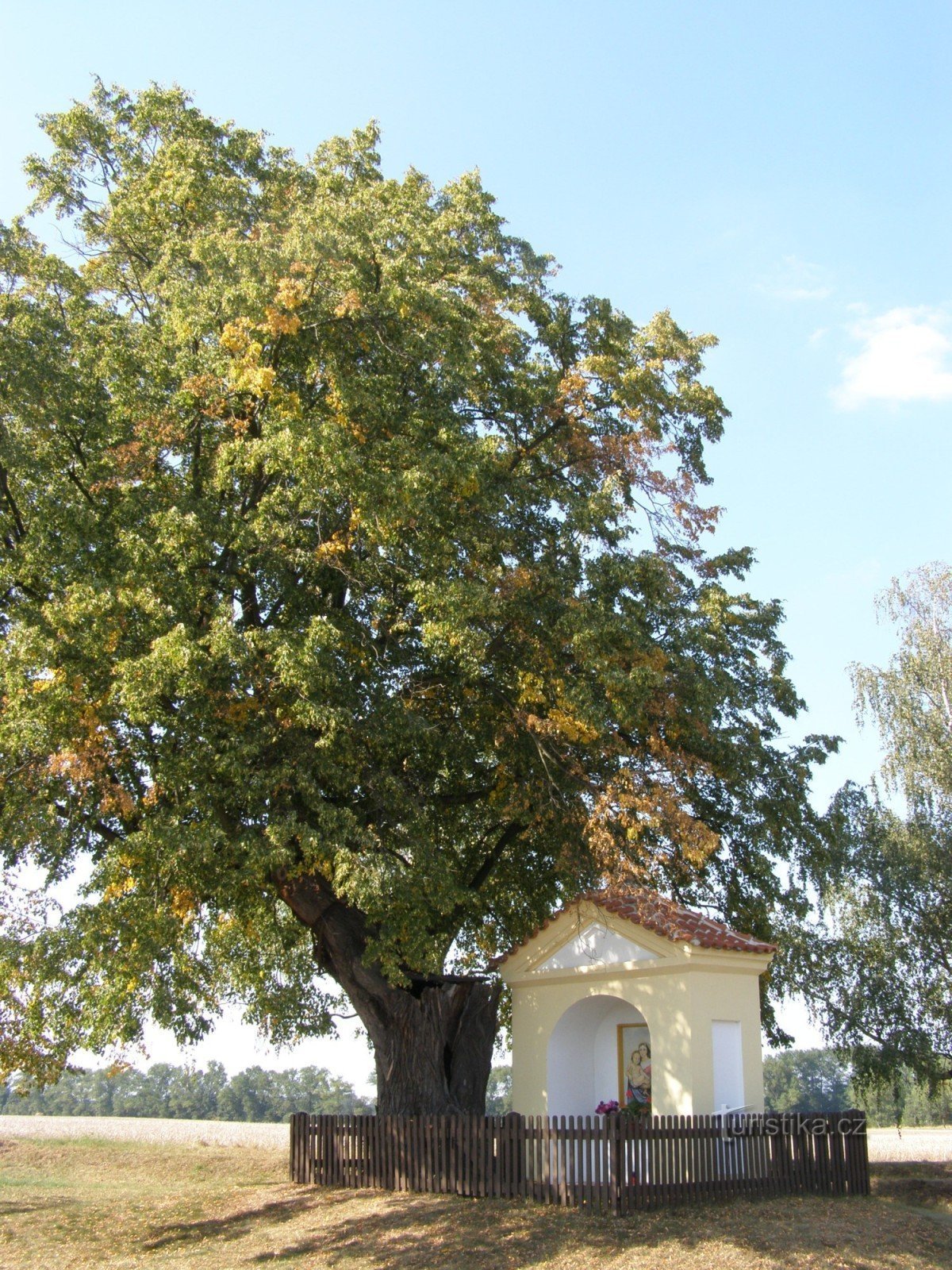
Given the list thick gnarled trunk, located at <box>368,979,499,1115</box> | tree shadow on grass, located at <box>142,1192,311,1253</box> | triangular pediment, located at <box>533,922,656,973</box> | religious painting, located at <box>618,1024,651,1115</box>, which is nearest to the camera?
tree shadow on grass, located at <box>142,1192,311,1253</box>

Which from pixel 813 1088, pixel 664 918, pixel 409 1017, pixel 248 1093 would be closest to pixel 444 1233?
pixel 409 1017

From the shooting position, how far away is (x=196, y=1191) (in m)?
17.5

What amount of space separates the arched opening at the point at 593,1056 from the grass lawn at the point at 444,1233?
267 centimetres

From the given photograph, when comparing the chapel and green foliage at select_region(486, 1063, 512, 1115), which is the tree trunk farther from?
green foliage at select_region(486, 1063, 512, 1115)

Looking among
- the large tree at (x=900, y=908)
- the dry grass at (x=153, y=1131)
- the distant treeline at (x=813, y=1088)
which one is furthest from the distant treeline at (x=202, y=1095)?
the large tree at (x=900, y=908)

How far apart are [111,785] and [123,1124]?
24.2m

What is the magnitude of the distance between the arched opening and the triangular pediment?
2.16 ft

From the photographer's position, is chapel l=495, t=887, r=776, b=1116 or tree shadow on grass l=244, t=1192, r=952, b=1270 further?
chapel l=495, t=887, r=776, b=1116

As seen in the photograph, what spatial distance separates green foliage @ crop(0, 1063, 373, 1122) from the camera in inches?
3312

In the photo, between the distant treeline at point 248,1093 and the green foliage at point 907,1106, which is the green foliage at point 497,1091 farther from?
the green foliage at point 907,1106

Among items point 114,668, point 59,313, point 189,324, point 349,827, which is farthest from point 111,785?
point 59,313

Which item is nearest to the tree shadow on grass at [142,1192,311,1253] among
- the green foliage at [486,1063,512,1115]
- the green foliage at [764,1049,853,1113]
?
the green foliage at [486,1063,512,1115]

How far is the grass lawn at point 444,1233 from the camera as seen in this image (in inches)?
444

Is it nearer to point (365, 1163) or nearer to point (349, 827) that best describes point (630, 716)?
point (349, 827)
